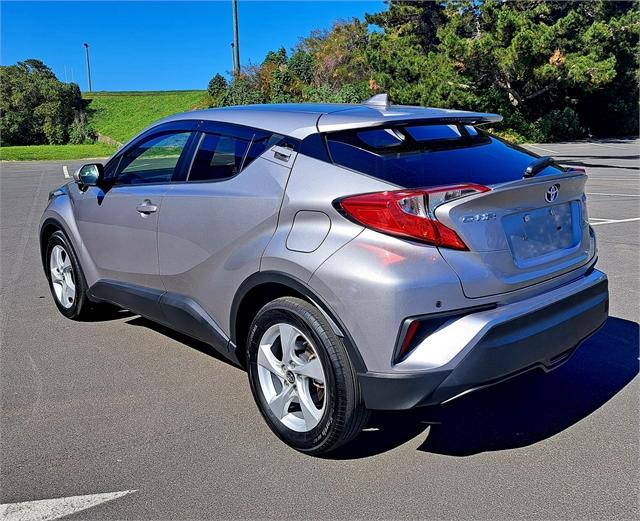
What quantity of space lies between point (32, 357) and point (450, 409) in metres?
2.93

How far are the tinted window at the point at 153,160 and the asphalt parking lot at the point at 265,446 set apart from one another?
1.25 m

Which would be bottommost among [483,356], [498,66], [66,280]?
[66,280]

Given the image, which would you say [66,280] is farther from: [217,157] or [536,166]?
[536,166]

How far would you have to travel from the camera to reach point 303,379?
309 centimetres

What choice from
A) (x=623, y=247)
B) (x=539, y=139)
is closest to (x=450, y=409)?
(x=623, y=247)

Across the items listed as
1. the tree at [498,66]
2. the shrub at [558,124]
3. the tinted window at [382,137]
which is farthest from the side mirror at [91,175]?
the shrub at [558,124]

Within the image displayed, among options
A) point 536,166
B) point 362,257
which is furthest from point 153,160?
point 536,166

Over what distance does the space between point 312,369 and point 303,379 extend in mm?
135

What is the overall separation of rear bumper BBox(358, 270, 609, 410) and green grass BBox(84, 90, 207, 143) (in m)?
51.9

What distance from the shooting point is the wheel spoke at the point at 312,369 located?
2939 mm

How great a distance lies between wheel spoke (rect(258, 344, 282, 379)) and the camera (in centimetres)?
318

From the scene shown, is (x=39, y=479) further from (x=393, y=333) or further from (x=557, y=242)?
(x=557, y=242)

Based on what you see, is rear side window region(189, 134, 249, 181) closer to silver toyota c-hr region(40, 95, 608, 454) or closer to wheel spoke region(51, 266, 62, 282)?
silver toyota c-hr region(40, 95, 608, 454)

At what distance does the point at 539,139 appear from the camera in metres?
36.2
